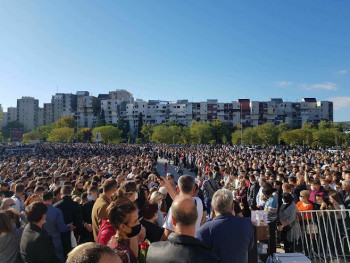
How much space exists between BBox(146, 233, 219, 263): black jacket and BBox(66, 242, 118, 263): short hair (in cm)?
70

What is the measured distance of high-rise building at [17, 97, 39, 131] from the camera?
426 ft

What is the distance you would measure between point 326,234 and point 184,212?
Answer: 4.06 metres

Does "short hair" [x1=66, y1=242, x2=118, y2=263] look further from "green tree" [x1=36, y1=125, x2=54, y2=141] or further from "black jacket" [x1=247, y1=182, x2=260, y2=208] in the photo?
"green tree" [x1=36, y1=125, x2=54, y2=141]

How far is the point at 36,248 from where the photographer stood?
3258mm

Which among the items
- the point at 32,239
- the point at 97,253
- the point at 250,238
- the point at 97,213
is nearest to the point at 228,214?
the point at 250,238

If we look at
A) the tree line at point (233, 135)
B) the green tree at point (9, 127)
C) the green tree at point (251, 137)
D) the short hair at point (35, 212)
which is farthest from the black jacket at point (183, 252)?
the green tree at point (9, 127)

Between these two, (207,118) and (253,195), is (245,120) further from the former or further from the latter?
(253,195)

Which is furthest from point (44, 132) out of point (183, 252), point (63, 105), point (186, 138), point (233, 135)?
point (183, 252)

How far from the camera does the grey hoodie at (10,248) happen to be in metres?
3.33

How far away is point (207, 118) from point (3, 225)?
110 meters

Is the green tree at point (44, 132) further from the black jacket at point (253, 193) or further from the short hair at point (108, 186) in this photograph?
the short hair at point (108, 186)

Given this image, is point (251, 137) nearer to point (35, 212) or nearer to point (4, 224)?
point (35, 212)

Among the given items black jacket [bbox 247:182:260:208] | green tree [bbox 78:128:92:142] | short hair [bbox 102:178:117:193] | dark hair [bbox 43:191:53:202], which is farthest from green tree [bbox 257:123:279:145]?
dark hair [bbox 43:191:53:202]

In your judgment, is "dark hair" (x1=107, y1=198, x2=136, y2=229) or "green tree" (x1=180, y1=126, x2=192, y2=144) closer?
"dark hair" (x1=107, y1=198, x2=136, y2=229)
